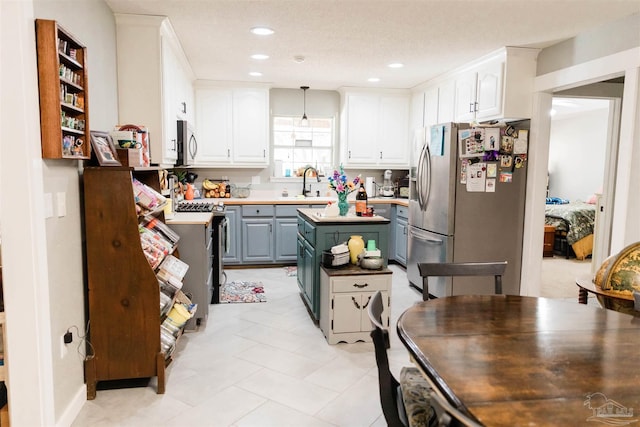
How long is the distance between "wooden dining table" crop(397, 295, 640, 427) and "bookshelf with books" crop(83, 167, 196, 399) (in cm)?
156

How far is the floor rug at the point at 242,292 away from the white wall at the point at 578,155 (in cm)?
639

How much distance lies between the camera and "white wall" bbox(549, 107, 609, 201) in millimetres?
8180

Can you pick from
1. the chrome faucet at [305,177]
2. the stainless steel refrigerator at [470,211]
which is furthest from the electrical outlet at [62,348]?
the chrome faucet at [305,177]

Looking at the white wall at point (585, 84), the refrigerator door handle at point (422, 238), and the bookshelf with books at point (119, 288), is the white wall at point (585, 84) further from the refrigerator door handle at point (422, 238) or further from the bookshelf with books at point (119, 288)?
the bookshelf with books at point (119, 288)

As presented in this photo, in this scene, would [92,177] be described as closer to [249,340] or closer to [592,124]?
[249,340]

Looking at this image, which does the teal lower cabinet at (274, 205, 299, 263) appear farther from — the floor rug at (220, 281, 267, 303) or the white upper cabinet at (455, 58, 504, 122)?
the white upper cabinet at (455, 58, 504, 122)

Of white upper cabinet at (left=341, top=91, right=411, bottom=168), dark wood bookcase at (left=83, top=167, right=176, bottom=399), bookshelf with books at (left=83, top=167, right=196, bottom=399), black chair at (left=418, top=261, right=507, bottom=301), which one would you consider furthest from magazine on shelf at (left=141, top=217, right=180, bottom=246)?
white upper cabinet at (left=341, top=91, right=411, bottom=168)

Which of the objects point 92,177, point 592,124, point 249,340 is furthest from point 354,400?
point 592,124

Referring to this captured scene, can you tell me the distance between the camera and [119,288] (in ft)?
8.16

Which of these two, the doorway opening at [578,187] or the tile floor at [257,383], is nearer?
the tile floor at [257,383]

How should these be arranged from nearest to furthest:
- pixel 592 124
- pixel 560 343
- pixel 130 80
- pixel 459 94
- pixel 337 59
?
pixel 560 343 → pixel 130 80 → pixel 337 59 → pixel 459 94 → pixel 592 124

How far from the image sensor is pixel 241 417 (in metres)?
2.29

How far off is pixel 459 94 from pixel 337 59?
4.53ft

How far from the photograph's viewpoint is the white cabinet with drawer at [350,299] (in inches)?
126
